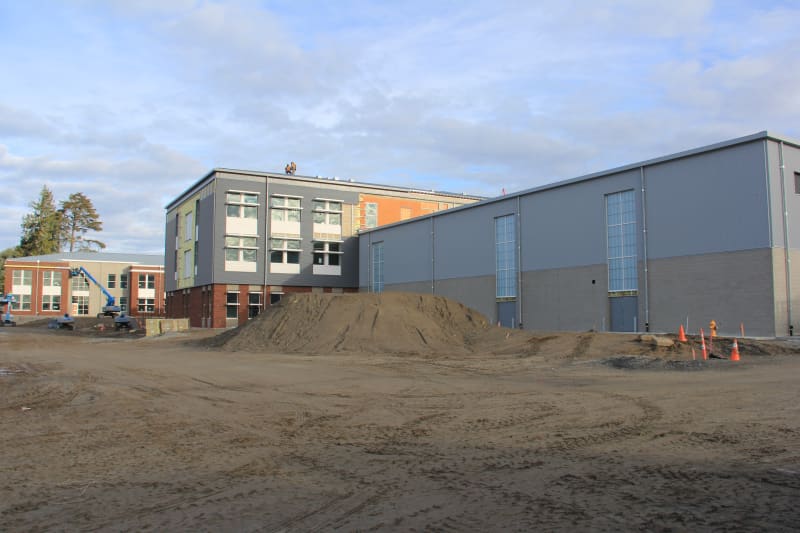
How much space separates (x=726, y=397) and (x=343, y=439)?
26.3 ft

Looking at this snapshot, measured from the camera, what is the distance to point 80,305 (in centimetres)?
8581

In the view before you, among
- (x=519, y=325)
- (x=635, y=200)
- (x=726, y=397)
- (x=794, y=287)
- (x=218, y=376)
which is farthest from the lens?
(x=519, y=325)

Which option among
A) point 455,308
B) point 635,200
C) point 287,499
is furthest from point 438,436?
point 635,200

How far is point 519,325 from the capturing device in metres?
38.5

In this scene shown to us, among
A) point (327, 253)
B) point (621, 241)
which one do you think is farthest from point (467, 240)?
point (327, 253)

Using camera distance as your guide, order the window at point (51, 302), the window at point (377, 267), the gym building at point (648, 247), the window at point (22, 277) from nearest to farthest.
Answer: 1. the gym building at point (648, 247)
2. the window at point (377, 267)
3. the window at point (22, 277)
4. the window at point (51, 302)

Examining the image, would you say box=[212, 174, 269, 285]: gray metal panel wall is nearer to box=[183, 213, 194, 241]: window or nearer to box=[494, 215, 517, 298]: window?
box=[183, 213, 194, 241]: window

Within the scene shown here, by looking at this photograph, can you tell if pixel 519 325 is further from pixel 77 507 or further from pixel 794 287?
pixel 77 507

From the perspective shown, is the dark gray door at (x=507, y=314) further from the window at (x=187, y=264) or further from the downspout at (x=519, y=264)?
the window at (x=187, y=264)

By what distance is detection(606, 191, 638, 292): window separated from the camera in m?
32.3

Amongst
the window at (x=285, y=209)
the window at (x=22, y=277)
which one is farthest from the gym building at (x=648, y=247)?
the window at (x=22, y=277)

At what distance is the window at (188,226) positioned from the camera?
59.1m

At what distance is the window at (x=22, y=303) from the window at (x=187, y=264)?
3553 centimetres

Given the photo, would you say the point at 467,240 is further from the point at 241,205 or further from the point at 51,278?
the point at 51,278
